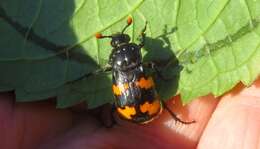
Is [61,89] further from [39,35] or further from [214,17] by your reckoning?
[214,17]

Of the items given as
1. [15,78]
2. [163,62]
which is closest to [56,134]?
[15,78]

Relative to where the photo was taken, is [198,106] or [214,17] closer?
[214,17]

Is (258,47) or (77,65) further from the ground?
(77,65)

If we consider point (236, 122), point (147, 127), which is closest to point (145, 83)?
point (147, 127)

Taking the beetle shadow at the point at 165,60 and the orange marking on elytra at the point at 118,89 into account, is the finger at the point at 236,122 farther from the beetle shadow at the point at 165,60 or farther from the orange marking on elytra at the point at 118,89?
the orange marking on elytra at the point at 118,89

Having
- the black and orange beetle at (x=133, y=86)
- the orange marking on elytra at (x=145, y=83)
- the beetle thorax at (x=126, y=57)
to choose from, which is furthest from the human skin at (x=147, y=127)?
the beetle thorax at (x=126, y=57)

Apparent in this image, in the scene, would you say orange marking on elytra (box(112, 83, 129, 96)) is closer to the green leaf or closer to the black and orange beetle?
the black and orange beetle
